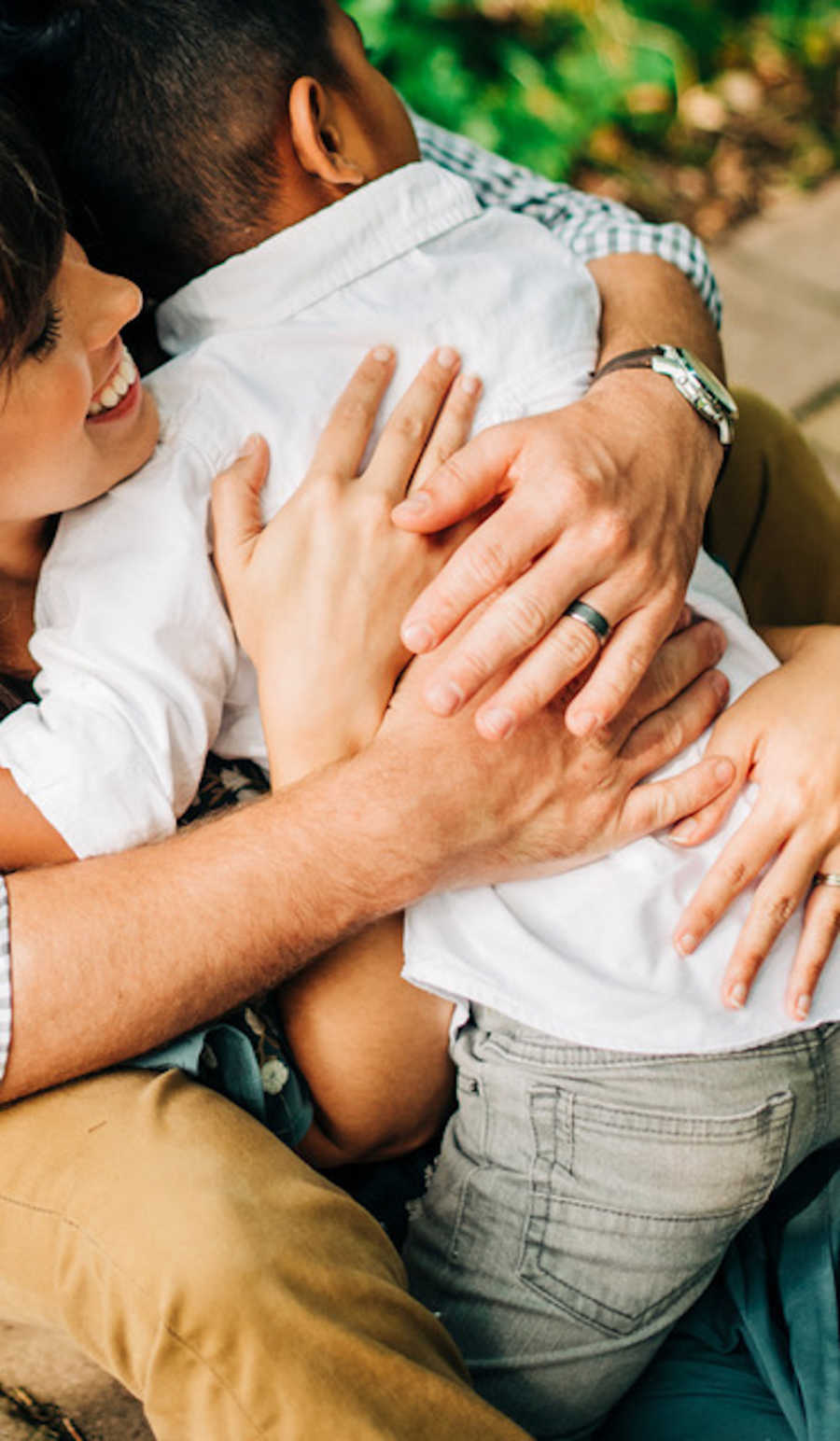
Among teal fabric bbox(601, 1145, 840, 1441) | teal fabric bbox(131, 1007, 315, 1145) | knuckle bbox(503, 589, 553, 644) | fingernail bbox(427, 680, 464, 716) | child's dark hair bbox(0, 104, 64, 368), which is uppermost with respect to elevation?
child's dark hair bbox(0, 104, 64, 368)

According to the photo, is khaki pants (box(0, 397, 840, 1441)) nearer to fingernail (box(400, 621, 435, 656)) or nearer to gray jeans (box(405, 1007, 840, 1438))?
gray jeans (box(405, 1007, 840, 1438))

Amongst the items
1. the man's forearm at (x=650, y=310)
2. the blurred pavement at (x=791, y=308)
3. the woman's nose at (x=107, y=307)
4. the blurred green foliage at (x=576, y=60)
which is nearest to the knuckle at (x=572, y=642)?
the man's forearm at (x=650, y=310)

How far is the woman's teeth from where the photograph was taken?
1.41 m

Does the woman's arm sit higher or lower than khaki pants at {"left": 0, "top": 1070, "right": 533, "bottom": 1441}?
higher

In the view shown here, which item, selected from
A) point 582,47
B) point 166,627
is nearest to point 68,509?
point 166,627

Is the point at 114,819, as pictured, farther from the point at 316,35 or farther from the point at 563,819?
the point at 316,35

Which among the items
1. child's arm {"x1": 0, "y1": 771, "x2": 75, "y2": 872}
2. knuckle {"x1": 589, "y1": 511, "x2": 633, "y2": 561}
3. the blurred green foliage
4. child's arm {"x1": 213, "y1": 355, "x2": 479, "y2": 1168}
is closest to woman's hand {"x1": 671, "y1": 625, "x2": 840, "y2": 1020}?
knuckle {"x1": 589, "y1": 511, "x2": 633, "y2": 561}

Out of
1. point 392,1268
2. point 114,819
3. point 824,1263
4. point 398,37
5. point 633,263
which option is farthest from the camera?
point 398,37

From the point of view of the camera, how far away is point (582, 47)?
375 cm

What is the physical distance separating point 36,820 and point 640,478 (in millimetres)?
750

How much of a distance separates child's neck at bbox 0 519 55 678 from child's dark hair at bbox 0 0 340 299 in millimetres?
398

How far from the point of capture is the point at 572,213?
6.51 feet

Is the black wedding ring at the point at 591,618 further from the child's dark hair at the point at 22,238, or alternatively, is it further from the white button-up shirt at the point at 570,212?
the white button-up shirt at the point at 570,212

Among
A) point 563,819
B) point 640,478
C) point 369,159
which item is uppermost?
point 369,159
